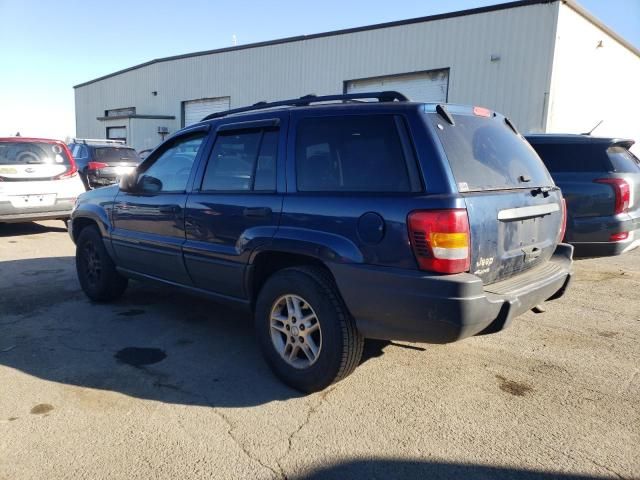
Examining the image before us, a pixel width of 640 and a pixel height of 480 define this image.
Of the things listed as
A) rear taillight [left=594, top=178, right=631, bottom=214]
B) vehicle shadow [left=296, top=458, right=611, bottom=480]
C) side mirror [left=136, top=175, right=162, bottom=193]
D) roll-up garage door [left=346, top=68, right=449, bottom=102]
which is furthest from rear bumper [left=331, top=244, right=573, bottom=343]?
roll-up garage door [left=346, top=68, right=449, bottom=102]

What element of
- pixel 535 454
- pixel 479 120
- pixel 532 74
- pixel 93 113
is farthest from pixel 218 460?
pixel 93 113

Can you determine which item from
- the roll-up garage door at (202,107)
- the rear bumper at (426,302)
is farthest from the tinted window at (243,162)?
the roll-up garage door at (202,107)

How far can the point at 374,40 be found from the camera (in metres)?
17.0

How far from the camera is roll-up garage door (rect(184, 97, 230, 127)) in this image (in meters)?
23.0

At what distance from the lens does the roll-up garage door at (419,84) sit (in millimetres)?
15609

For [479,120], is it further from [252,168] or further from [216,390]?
[216,390]

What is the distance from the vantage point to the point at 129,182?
15.4 feet

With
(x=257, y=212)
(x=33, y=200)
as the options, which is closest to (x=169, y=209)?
(x=257, y=212)

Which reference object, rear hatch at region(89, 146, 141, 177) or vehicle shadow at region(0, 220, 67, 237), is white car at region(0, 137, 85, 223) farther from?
rear hatch at region(89, 146, 141, 177)

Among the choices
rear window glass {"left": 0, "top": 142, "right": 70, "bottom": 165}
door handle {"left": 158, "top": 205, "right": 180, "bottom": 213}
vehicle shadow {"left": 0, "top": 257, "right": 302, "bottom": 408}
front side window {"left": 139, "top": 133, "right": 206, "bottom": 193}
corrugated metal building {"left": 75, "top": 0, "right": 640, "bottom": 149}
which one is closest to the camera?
vehicle shadow {"left": 0, "top": 257, "right": 302, "bottom": 408}

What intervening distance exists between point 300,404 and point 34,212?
761 cm

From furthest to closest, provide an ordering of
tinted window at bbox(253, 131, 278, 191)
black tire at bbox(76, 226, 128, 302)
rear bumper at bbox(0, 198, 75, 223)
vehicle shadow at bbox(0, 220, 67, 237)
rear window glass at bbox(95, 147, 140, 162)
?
rear window glass at bbox(95, 147, 140, 162) → vehicle shadow at bbox(0, 220, 67, 237) → rear bumper at bbox(0, 198, 75, 223) → black tire at bbox(76, 226, 128, 302) → tinted window at bbox(253, 131, 278, 191)

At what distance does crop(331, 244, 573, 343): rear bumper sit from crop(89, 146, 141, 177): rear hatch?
37.4 feet

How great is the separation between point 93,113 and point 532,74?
27.7 meters
